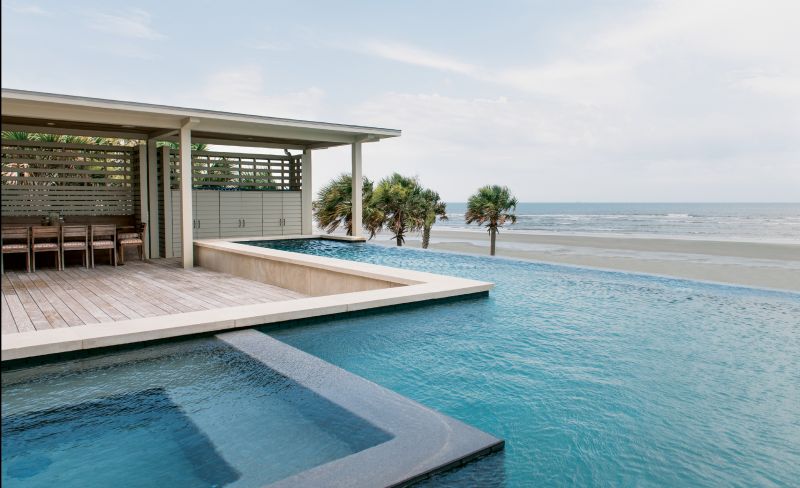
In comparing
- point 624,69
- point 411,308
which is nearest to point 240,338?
point 411,308

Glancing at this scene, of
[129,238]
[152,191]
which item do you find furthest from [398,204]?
[129,238]

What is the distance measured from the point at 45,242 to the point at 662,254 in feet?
83.0

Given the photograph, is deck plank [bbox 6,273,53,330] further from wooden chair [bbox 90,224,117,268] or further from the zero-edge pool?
the zero-edge pool

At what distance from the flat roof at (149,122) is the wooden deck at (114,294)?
2542mm

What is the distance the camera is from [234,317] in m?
4.82

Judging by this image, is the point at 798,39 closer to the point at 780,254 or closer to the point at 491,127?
the point at 780,254

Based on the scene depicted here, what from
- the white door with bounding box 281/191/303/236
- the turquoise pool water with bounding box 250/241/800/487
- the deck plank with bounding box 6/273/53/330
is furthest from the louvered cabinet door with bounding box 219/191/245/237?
the turquoise pool water with bounding box 250/241/800/487

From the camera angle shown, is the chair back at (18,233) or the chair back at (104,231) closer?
the chair back at (18,233)

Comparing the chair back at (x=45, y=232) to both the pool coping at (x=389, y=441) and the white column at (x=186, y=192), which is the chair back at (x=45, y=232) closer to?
the white column at (x=186, y=192)

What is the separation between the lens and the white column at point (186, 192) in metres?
9.97

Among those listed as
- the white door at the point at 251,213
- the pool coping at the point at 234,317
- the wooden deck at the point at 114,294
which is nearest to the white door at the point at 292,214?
the white door at the point at 251,213

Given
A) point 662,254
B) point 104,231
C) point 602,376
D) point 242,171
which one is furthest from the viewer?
point 662,254

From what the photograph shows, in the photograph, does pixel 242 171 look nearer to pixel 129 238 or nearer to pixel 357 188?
pixel 357 188

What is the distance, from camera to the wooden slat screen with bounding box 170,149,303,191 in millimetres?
13023
